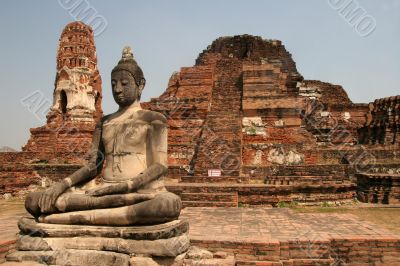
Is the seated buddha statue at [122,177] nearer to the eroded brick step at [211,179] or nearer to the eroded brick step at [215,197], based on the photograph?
the eroded brick step at [215,197]

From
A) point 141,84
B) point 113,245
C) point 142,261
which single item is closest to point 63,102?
point 141,84

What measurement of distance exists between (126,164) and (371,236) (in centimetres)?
350

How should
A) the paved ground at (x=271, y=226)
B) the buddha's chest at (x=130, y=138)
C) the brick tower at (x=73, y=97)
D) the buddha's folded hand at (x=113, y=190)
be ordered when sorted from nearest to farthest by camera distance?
the buddha's folded hand at (x=113, y=190), the buddha's chest at (x=130, y=138), the paved ground at (x=271, y=226), the brick tower at (x=73, y=97)

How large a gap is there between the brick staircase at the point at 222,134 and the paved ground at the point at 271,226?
3.27 m

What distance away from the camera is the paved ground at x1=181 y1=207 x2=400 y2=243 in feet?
17.9

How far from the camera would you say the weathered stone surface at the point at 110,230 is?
382 cm

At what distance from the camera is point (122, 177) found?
4.54 metres

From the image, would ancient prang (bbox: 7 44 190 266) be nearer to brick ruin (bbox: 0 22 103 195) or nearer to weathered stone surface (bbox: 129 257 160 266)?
weathered stone surface (bbox: 129 257 160 266)

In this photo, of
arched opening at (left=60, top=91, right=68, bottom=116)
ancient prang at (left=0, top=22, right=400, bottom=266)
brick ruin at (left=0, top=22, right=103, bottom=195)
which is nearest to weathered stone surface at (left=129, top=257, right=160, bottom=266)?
ancient prang at (left=0, top=22, right=400, bottom=266)

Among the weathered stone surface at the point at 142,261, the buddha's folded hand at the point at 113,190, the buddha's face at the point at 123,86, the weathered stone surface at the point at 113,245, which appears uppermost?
the buddha's face at the point at 123,86

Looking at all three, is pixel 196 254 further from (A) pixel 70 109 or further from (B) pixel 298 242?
(A) pixel 70 109

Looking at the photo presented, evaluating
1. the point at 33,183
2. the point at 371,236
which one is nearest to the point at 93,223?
the point at 371,236

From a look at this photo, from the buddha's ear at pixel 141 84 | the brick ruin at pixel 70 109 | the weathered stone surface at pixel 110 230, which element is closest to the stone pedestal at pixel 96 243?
the weathered stone surface at pixel 110 230

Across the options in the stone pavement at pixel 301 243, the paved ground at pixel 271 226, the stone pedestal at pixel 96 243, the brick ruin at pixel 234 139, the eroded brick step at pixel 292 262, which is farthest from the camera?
the brick ruin at pixel 234 139
